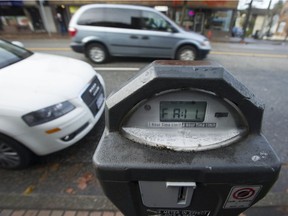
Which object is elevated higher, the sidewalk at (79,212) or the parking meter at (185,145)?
the parking meter at (185,145)

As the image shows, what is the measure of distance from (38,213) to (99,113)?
1251 millimetres

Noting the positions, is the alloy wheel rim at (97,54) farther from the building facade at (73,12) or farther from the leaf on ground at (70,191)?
the building facade at (73,12)

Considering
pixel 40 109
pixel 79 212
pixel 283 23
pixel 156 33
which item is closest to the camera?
pixel 79 212

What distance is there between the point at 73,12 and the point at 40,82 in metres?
17.3

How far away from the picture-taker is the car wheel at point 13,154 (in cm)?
212

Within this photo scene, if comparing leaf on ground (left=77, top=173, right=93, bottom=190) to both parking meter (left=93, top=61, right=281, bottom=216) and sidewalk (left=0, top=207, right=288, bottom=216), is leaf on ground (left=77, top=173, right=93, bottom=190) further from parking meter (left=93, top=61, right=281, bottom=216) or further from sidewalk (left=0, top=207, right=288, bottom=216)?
parking meter (left=93, top=61, right=281, bottom=216)

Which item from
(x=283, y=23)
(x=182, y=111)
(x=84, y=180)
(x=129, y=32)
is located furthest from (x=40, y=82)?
(x=283, y=23)

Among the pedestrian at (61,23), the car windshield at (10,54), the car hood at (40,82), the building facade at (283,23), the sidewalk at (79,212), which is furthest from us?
the building facade at (283,23)

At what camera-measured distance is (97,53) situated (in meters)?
6.24

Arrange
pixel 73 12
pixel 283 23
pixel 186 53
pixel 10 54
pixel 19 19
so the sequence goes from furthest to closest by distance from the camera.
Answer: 1. pixel 283 23
2. pixel 19 19
3. pixel 73 12
4. pixel 186 53
5. pixel 10 54

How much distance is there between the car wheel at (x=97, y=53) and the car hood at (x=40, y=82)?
3299mm

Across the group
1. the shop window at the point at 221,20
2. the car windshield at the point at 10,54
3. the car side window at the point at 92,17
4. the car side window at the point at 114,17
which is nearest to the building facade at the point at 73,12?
the shop window at the point at 221,20

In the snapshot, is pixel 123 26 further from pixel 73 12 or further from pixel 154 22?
pixel 73 12

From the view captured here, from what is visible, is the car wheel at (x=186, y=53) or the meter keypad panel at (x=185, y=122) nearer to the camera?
the meter keypad panel at (x=185, y=122)
